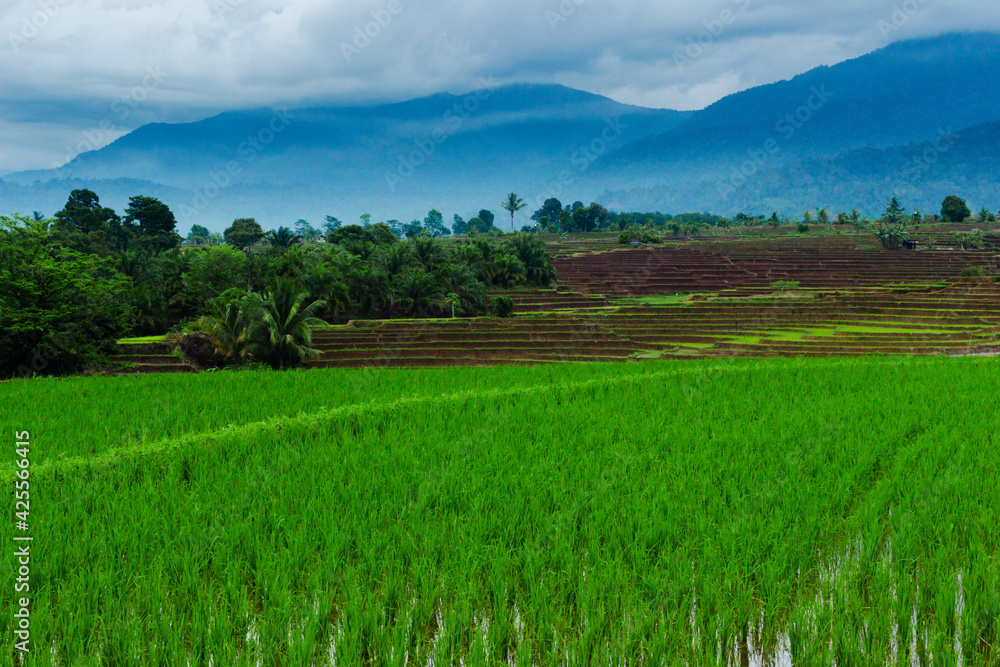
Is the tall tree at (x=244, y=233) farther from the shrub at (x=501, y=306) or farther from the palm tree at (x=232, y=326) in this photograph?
the palm tree at (x=232, y=326)

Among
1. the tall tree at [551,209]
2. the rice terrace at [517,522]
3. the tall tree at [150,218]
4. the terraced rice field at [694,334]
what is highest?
the tall tree at [551,209]

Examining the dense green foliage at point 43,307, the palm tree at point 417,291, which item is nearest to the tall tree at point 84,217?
the palm tree at point 417,291

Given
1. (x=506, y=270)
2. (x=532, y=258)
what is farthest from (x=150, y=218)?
(x=532, y=258)

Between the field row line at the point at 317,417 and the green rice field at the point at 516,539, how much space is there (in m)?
0.04

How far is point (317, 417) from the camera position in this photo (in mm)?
8273

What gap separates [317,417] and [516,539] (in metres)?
4.31

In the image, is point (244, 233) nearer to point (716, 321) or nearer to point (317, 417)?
point (716, 321)

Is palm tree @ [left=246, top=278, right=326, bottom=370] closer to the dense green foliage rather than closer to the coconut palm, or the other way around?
the dense green foliage

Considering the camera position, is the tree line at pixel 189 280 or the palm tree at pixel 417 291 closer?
the tree line at pixel 189 280

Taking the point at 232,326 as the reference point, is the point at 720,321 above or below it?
below

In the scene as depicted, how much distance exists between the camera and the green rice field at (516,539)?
3559 mm

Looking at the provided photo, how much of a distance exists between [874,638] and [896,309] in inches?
1623

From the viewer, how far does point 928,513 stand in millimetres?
4965

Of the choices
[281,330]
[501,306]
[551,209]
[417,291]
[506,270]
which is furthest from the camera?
[551,209]
